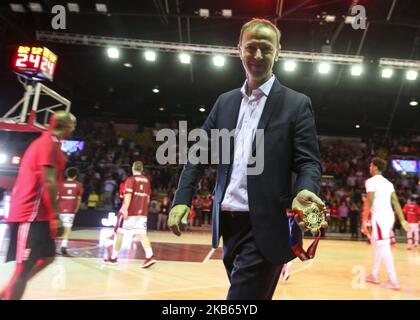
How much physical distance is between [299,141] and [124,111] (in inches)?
907

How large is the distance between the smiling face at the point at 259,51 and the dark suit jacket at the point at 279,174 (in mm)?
105

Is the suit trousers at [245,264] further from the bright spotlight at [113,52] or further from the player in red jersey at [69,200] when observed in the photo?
the bright spotlight at [113,52]

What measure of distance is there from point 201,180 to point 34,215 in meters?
16.1

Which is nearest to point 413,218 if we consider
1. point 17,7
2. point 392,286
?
point 392,286

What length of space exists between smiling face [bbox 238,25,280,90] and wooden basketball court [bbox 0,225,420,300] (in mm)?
3173

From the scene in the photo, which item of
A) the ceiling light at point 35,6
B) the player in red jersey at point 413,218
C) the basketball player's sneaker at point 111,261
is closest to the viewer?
the basketball player's sneaker at point 111,261

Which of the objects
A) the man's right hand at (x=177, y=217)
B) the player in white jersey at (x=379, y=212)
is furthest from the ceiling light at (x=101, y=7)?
the man's right hand at (x=177, y=217)

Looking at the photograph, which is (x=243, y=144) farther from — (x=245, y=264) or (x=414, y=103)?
(x=414, y=103)

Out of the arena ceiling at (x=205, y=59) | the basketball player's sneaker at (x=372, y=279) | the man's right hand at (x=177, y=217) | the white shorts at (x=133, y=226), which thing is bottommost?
the basketball player's sneaker at (x=372, y=279)

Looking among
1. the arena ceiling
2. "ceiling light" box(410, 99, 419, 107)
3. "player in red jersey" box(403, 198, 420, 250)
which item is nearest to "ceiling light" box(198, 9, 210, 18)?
the arena ceiling

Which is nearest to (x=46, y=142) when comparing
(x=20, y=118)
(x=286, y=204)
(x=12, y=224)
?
(x=12, y=224)

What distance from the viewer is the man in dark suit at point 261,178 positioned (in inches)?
59.0

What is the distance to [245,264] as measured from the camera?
152 cm
